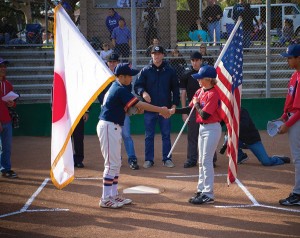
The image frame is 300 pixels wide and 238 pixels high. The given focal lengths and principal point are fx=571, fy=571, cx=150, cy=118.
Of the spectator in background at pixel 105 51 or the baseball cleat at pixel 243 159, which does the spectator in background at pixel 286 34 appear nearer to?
the spectator in background at pixel 105 51

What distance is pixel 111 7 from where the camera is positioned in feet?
64.0

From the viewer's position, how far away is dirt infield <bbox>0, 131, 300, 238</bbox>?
6.77 m

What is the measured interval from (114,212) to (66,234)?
3.43 feet

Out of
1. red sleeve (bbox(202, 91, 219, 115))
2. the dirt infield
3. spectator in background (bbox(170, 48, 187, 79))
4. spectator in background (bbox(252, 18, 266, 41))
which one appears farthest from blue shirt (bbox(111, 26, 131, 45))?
red sleeve (bbox(202, 91, 219, 115))

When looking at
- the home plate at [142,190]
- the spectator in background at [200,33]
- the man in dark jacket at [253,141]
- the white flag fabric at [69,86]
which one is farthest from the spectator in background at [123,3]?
the white flag fabric at [69,86]

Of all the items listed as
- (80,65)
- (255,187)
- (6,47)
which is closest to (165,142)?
(255,187)

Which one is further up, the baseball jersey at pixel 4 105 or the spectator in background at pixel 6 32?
Result: the spectator in background at pixel 6 32

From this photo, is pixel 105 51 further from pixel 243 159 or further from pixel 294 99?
pixel 294 99

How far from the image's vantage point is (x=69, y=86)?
697 cm

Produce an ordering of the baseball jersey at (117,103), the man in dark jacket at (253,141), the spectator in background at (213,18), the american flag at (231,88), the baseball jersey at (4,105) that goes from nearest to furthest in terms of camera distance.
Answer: the baseball jersey at (117,103) < the american flag at (231,88) < the baseball jersey at (4,105) < the man in dark jacket at (253,141) < the spectator in background at (213,18)

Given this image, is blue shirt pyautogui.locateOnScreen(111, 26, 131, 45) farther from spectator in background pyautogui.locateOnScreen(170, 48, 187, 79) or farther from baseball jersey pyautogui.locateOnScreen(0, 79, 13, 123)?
baseball jersey pyautogui.locateOnScreen(0, 79, 13, 123)

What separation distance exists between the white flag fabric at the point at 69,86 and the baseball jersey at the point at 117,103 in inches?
27.6

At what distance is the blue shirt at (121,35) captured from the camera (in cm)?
1689

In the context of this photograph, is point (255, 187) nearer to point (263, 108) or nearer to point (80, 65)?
point (80, 65)
